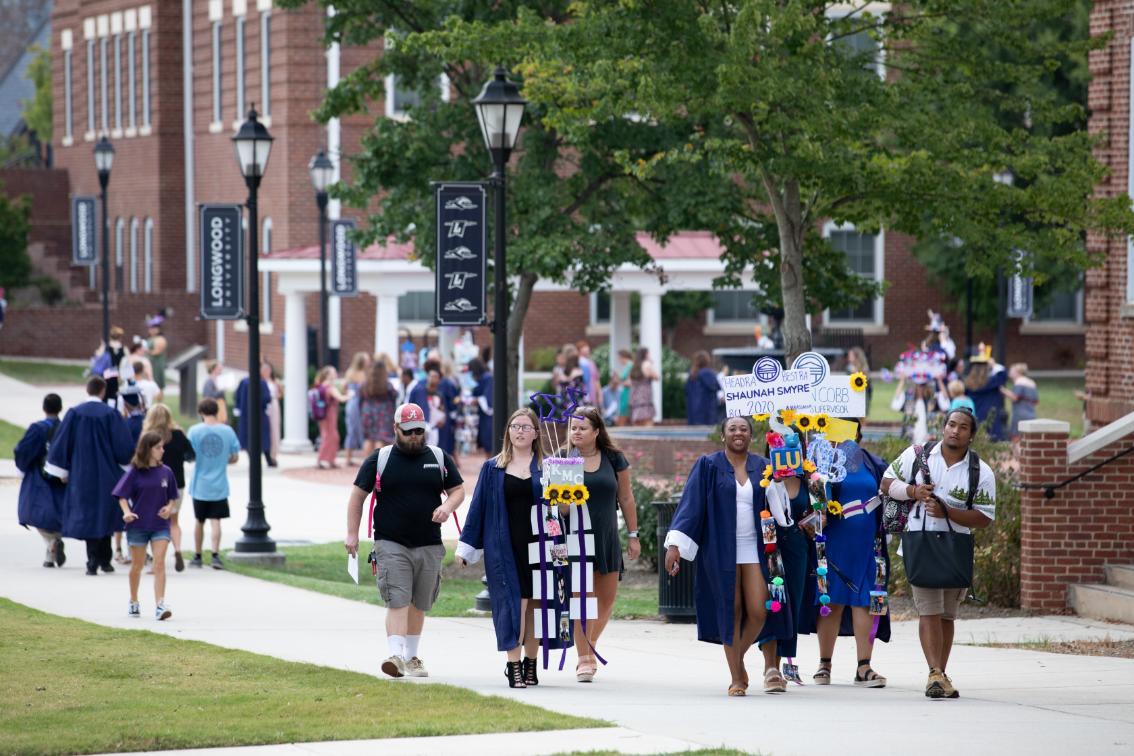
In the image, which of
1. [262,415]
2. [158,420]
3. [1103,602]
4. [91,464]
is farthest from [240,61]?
[1103,602]

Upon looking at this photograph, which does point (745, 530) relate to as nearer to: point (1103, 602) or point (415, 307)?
point (1103, 602)

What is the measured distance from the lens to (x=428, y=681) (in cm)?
1073

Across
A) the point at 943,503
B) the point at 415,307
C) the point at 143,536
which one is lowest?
the point at 143,536

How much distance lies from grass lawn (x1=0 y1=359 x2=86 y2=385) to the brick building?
2.77m

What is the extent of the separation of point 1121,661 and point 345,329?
29.6m

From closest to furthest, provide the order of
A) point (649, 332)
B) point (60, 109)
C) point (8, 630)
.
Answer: point (8, 630)
point (649, 332)
point (60, 109)

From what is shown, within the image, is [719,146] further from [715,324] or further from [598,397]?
[715,324]

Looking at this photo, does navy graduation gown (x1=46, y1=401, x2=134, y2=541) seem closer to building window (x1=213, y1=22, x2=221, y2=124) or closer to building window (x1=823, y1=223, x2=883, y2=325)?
building window (x1=213, y1=22, x2=221, y2=124)

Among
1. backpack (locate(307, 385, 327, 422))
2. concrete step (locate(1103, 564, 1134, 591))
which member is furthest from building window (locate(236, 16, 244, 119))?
concrete step (locate(1103, 564, 1134, 591))

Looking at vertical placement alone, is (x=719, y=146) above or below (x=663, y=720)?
above

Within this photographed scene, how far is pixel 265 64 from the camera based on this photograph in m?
41.3

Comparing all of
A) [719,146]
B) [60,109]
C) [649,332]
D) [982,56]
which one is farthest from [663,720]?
[60,109]

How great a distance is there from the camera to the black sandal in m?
10.7

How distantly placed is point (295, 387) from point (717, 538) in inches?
781
